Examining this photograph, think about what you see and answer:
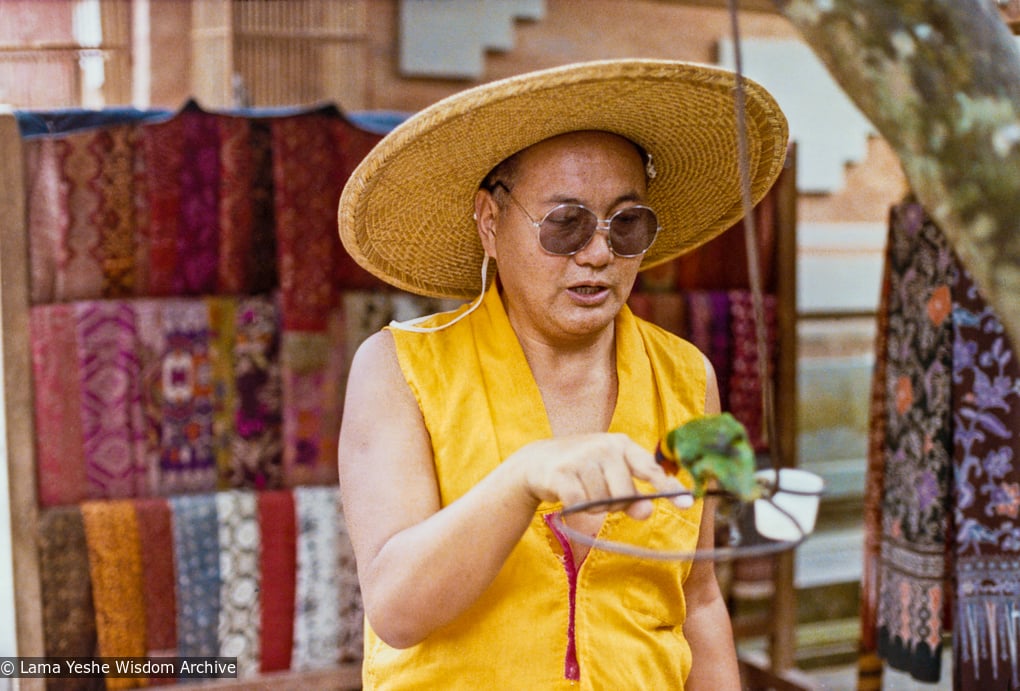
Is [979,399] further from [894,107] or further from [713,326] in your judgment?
[894,107]

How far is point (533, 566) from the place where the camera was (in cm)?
172

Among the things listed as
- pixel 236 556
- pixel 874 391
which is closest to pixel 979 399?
pixel 874 391

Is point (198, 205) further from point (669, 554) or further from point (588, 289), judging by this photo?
point (669, 554)

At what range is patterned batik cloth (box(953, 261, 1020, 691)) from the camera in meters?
2.76

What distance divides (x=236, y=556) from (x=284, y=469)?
0.31 meters

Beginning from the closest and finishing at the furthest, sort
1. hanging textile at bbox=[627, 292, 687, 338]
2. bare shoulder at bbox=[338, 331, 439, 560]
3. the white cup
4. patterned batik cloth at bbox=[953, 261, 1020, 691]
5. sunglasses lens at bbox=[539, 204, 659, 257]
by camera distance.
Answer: the white cup, bare shoulder at bbox=[338, 331, 439, 560], sunglasses lens at bbox=[539, 204, 659, 257], patterned batik cloth at bbox=[953, 261, 1020, 691], hanging textile at bbox=[627, 292, 687, 338]

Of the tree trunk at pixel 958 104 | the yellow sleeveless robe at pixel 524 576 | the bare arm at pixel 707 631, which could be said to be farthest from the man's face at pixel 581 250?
the tree trunk at pixel 958 104

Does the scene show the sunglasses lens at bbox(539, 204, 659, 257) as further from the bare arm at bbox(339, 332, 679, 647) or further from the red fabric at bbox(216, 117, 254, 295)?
the red fabric at bbox(216, 117, 254, 295)

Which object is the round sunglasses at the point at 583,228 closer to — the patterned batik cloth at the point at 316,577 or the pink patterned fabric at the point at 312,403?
the pink patterned fabric at the point at 312,403

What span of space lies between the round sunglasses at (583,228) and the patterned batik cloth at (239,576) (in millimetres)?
1882

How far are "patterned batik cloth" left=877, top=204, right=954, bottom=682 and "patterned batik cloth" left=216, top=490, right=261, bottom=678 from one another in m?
1.96

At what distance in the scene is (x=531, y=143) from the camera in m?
1.84

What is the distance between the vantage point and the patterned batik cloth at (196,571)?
3184 millimetres

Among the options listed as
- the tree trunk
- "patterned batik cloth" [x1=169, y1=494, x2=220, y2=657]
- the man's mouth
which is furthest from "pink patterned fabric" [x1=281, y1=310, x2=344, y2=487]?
the tree trunk
